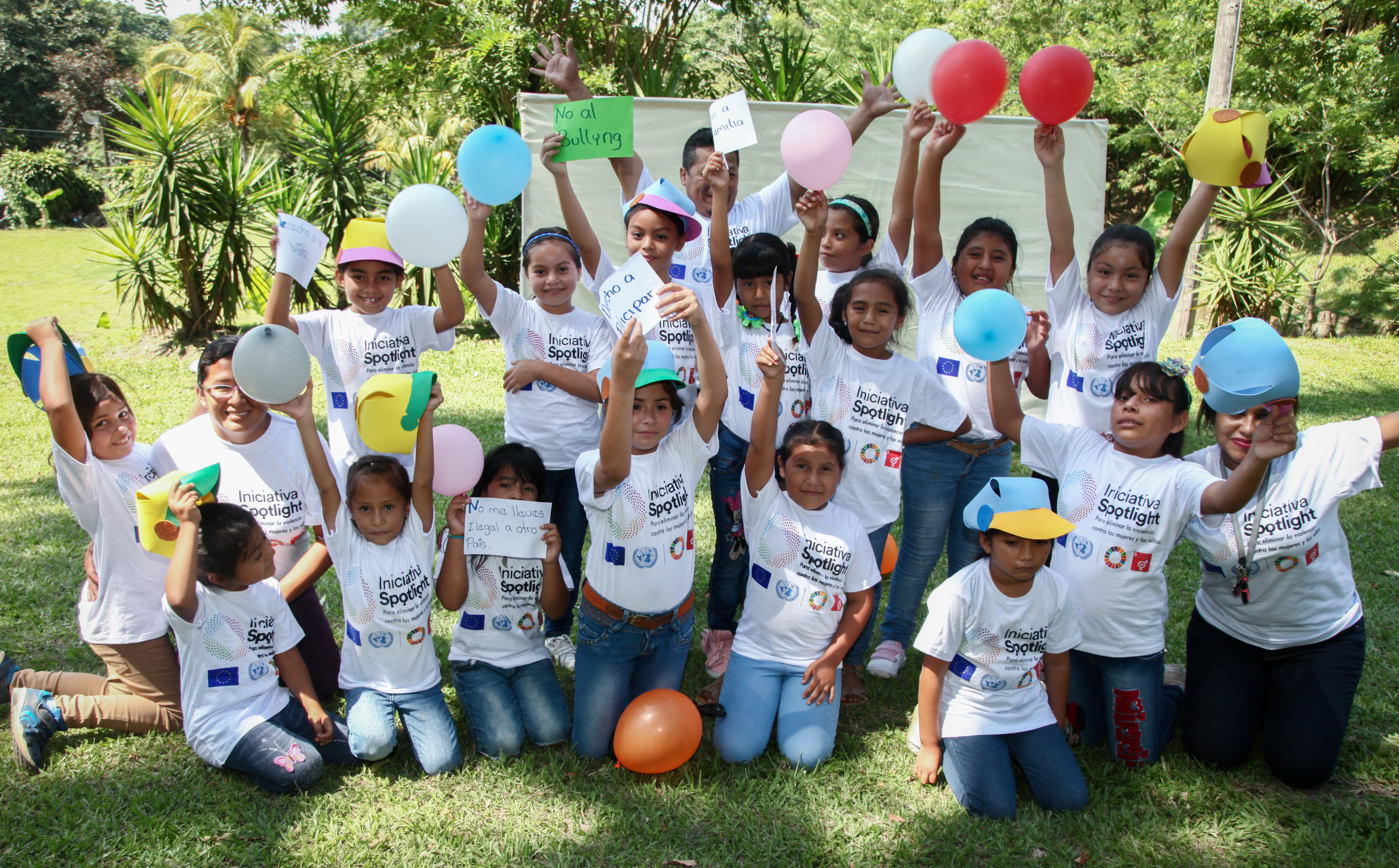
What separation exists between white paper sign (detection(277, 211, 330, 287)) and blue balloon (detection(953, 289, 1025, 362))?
7.61ft

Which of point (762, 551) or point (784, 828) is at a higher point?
point (762, 551)

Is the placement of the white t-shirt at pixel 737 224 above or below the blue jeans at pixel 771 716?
above

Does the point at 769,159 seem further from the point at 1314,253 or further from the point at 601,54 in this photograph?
the point at 1314,253

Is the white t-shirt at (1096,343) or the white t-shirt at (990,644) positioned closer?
the white t-shirt at (990,644)

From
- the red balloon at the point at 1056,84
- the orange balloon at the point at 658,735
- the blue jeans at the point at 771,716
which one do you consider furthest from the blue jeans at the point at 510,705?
the red balloon at the point at 1056,84

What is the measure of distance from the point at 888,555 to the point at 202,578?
285 centimetres

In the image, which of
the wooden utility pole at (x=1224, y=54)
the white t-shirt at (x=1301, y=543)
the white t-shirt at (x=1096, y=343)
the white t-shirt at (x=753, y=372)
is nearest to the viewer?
the white t-shirt at (x=1301, y=543)

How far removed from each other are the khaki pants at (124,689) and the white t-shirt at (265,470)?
51 centimetres

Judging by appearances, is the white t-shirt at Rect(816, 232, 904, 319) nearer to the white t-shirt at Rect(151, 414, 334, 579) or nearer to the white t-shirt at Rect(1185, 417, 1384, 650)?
the white t-shirt at Rect(1185, 417, 1384, 650)

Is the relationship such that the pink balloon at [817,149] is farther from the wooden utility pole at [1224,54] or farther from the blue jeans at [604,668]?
the wooden utility pole at [1224,54]

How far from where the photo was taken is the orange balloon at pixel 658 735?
10.1 feet

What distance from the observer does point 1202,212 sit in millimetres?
3479

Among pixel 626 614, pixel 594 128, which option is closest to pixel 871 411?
pixel 626 614

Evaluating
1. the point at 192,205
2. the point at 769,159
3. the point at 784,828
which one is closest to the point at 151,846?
the point at 784,828
